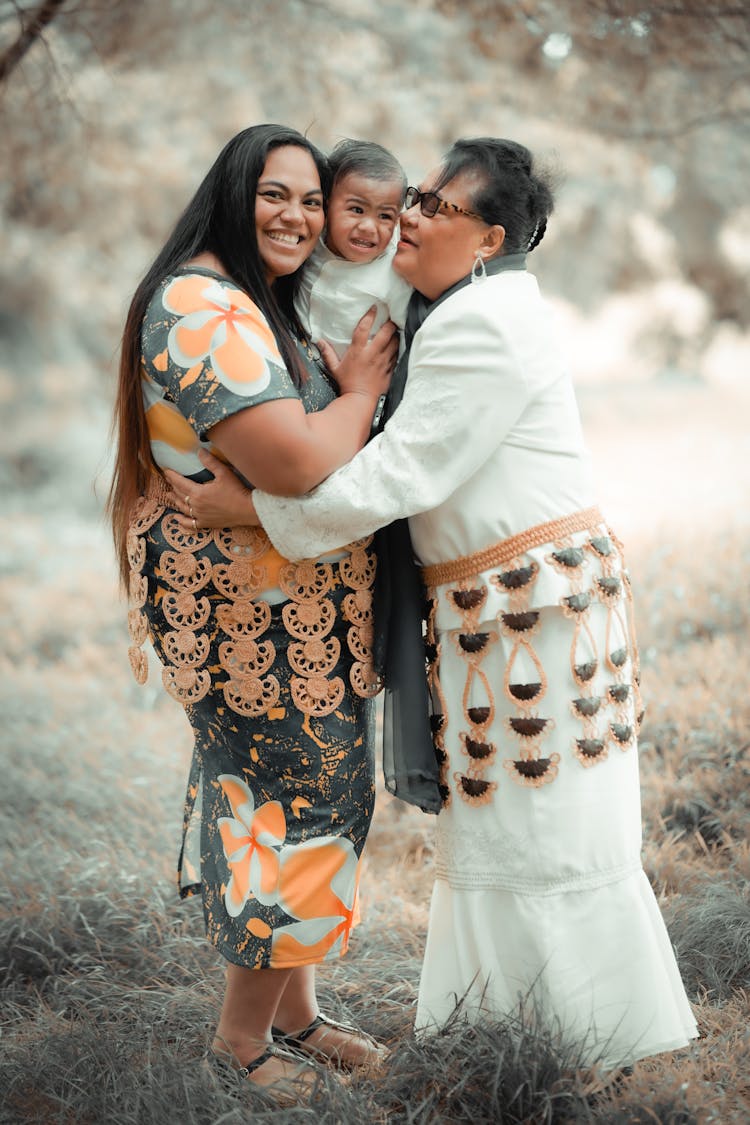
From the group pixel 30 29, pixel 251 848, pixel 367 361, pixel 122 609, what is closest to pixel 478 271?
pixel 367 361

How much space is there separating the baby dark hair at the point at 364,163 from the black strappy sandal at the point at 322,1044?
1837 millimetres

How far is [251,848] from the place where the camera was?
230 centimetres

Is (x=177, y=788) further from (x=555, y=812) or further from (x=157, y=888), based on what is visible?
(x=555, y=812)

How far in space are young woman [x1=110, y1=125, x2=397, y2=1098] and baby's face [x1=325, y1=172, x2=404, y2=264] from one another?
6 cm

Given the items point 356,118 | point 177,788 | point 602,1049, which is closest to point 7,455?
point 356,118

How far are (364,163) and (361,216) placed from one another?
10cm

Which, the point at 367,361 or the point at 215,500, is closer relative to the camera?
the point at 215,500

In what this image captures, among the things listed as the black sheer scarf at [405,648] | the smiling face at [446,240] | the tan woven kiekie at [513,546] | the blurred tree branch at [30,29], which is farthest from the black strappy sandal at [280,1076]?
the blurred tree branch at [30,29]

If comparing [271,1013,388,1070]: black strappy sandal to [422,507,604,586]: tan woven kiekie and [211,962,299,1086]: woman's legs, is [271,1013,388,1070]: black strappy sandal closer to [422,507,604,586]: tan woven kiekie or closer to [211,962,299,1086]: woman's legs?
[211,962,299,1086]: woman's legs

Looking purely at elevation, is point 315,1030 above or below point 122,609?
below

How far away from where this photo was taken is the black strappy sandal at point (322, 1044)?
2500 mm

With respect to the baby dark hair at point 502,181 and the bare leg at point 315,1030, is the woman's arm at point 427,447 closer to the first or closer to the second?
the baby dark hair at point 502,181

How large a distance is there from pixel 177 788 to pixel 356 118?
13.5ft

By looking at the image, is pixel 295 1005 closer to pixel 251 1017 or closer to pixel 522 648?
pixel 251 1017
